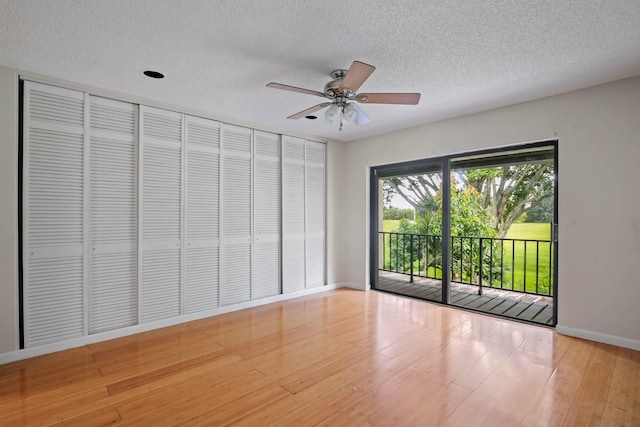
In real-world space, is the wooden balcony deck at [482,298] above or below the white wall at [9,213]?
below

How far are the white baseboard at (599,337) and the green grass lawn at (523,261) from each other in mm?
1336

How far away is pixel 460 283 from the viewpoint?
5125 millimetres

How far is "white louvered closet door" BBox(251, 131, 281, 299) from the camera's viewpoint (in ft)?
14.2

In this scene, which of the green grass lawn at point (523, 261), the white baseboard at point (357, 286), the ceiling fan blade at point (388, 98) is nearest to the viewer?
the ceiling fan blade at point (388, 98)

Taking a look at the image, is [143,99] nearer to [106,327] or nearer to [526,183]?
[106,327]

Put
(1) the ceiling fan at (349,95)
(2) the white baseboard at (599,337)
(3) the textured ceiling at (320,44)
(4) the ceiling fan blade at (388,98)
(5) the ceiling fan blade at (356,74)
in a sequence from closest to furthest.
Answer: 1. (3) the textured ceiling at (320,44)
2. (5) the ceiling fan blade at (356,74)
3. (1) the ceiling fan at (349,95)
4. (4) the ceiling fan blade at (388,98)
5. (2) the white baseboard at (599,337)

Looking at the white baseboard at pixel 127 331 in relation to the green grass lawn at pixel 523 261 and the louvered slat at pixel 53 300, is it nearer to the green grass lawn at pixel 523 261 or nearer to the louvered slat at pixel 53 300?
the louvered slat at pixel 53 300

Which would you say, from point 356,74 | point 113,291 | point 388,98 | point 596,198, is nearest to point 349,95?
point 388,98

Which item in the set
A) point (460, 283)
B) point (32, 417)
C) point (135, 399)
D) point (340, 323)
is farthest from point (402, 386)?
point (460, 283)

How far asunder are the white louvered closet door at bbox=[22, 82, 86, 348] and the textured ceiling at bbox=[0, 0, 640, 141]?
14.7 inches

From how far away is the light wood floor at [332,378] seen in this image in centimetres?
194

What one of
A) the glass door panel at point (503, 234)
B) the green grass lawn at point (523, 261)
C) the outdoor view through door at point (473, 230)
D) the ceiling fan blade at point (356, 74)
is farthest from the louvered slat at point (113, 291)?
the green grass lawn at point (523, 261)

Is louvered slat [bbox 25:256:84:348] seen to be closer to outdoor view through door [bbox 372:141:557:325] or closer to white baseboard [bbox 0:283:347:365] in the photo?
white baseboard [bbox 0:283:347:365]

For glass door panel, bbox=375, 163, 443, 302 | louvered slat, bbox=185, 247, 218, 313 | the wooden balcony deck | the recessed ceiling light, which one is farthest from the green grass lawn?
the recessed ceiling light
